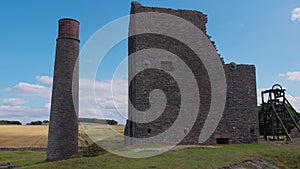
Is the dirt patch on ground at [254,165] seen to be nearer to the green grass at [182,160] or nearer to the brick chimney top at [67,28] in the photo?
the green grass at [182,160]

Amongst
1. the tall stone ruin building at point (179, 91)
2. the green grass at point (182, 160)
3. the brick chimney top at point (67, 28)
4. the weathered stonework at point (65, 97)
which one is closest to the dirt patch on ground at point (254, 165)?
the green grass at point (182, 160)

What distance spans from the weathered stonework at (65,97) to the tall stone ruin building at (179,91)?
4.92m

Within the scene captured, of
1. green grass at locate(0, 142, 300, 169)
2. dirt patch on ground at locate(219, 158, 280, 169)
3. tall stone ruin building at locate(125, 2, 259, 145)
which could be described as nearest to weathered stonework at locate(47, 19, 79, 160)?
tall stone ruin building at locate(125, 2, 259, 145)

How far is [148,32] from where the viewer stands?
19062mm

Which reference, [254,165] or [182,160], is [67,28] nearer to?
[182,160]

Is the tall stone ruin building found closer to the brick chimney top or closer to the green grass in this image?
the green grass

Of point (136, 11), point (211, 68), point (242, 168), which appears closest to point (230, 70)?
point (211, 68)

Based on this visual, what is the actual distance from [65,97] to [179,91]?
9.19m

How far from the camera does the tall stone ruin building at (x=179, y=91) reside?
1823cm

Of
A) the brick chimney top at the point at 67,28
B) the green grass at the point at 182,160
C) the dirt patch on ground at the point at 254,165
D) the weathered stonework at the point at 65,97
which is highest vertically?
the brick chimney top at the point at 67,28

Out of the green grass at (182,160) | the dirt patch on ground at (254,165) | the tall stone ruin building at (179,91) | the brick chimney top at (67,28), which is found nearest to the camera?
the green grass at (182,160)

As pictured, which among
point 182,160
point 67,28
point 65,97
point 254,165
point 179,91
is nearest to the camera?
point 182,160

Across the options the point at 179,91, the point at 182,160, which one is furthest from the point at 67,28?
the point at 182,160

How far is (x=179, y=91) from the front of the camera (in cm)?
1889
